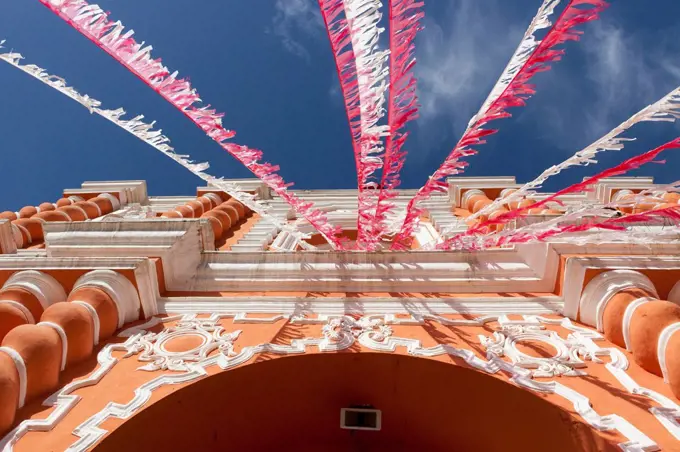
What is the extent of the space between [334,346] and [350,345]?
5.1 inches

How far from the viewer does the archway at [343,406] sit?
13.7 feet

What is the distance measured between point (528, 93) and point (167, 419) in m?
4.17

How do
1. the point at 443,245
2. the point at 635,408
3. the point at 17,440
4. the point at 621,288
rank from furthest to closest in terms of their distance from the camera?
the point at 443,245
the point at 621,288
the point at 635,408
the point at 17,440

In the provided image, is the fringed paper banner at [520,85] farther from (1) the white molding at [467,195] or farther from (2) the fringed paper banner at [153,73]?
(1) the white molding at [467,195]

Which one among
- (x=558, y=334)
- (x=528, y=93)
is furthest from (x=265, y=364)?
(x=528, y=93)

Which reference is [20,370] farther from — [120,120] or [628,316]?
[628,316]

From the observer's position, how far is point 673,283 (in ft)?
16.9

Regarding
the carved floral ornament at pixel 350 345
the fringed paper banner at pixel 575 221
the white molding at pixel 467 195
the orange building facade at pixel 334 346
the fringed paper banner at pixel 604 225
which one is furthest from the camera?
the white molding at pixel 467 195

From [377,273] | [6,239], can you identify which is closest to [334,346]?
[377,273]

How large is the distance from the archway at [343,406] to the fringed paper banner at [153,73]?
247cm

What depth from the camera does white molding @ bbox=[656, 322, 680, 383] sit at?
3.99 meters

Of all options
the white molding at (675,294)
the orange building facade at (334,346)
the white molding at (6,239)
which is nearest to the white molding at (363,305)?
the orange building facade at (334,346)

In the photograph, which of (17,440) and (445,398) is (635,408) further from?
(17,440)

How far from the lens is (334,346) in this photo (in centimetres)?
465
